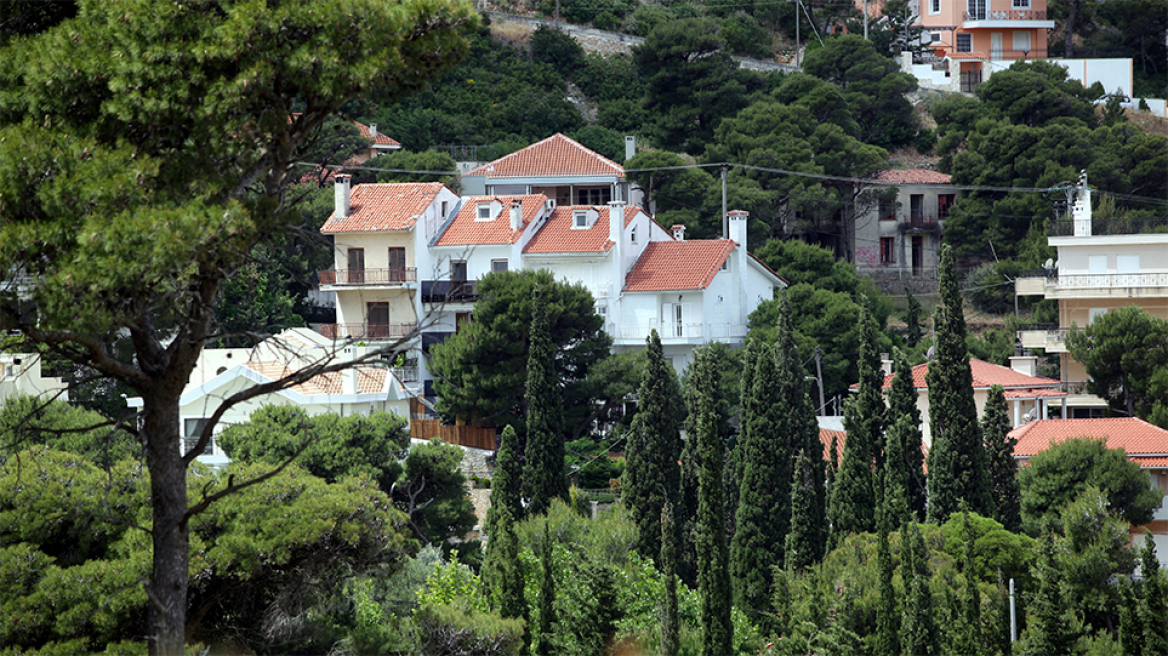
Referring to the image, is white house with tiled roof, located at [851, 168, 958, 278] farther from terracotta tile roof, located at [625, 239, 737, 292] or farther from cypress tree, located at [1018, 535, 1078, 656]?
cypress tree, located at [1018, 535, 1078, 656]

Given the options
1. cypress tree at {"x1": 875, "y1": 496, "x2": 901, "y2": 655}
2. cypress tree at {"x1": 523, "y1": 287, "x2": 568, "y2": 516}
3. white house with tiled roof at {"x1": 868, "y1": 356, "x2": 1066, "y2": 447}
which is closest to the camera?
cypress tree at {"x1": 875, "y1": 496, "x2": 901, "y2": 655}

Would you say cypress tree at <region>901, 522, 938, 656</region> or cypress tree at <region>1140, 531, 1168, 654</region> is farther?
cypress tree at <region>901, 522, 938, 656</region>

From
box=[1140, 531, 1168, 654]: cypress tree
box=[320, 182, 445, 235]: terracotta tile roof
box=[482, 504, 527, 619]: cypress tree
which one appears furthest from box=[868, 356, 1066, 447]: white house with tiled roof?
box=[1140, 531, 1168, 654]: cypress tree

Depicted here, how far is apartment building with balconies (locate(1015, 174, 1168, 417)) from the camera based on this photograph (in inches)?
1898

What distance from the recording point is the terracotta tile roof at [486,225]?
51.6 metres

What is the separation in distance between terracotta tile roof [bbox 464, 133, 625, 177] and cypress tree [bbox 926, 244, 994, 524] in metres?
25.0

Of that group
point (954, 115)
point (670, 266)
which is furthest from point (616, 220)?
point (954, 115)

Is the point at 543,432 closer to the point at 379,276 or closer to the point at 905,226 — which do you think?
the point at 379,276

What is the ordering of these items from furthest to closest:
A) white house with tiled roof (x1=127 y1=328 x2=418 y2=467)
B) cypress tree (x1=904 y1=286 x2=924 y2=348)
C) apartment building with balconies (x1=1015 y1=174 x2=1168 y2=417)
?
cypress tree (x1=904 y1=286 x2=924 y2=348) < apartment building with balconies (x1=1015 y1=174 x2=1168 y2=417) < white house with tiled roof (x1=127 y1=328 x2=418 y2=467)

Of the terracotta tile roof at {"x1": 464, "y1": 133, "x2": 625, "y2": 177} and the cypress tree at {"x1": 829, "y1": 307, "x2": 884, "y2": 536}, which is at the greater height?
the terracotta tile roof at {"x1": 464, "y1": 133, "x2": 625, "y2": 177}

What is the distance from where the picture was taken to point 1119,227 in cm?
4966

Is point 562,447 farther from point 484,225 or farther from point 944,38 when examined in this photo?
point 944,38

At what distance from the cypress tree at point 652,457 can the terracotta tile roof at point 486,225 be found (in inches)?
571

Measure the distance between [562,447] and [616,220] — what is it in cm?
1609
